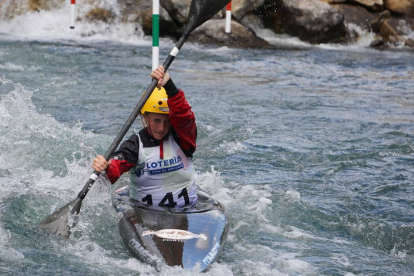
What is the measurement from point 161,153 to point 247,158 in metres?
2.56

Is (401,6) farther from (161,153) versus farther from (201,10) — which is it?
(161,153)

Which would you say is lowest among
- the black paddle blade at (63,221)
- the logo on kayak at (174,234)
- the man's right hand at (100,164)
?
the black paddle blade at (63,221)

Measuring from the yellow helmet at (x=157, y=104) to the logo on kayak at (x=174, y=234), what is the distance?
83 centimetres

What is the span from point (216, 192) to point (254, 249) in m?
1.37

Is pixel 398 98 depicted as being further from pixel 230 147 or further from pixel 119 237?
pixel 119 237

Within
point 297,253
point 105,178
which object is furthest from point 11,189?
point 297,253

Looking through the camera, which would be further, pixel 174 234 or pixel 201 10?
pixel 201 10

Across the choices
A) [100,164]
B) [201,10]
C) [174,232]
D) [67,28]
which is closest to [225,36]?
[67,28]

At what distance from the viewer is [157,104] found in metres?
4.79

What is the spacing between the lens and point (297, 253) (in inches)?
191

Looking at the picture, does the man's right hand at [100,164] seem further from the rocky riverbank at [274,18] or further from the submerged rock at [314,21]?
the submerged rock at [314,21]

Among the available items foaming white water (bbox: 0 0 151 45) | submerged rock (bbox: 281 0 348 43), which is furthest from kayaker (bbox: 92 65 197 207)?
submerged rock (bbox: 281 0 348 43)

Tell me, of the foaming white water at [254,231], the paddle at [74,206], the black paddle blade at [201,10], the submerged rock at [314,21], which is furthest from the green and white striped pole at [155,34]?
the submerged rock at [314,21]

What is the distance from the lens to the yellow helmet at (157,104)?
4789 mm
